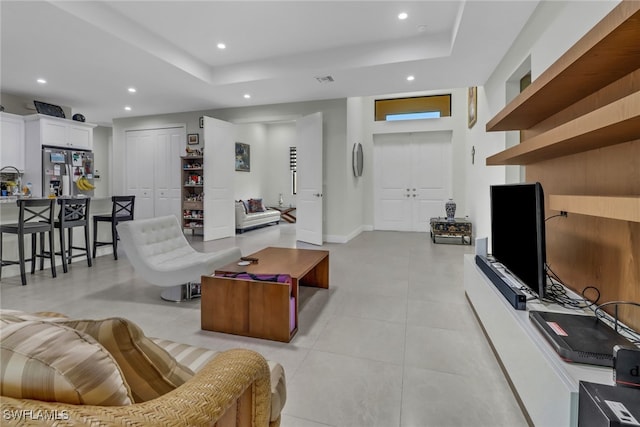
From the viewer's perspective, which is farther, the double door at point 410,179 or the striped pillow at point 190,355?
the double door at point 410,179

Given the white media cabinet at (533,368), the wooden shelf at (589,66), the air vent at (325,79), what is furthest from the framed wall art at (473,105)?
the white media cabinet at (533,368)

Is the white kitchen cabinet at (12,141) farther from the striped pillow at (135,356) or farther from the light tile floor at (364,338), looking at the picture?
the striped pillow at (135,356)

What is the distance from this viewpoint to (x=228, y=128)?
6.45m

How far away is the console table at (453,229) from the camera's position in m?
5.62

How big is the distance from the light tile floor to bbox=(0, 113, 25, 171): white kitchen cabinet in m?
2.85

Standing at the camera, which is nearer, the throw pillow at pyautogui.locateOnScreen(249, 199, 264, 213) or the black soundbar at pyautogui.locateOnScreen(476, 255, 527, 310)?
the black soundbar at pyautogui.locateOnScreen(476, 255, 527, 310)

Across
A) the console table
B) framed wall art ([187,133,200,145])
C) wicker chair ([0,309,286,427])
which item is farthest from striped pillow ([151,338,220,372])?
framed wall art ([187,133,200,145])

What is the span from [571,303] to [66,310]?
3.68 m

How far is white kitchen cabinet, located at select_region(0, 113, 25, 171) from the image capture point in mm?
5277

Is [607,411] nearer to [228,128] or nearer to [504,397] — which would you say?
[504,397]

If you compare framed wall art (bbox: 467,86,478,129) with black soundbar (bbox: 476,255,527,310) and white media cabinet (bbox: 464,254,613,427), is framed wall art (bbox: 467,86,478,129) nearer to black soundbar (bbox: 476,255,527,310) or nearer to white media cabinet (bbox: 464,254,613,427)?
black soundbar (bbox: 476,255,527,310)

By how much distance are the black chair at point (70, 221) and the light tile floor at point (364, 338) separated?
193mm

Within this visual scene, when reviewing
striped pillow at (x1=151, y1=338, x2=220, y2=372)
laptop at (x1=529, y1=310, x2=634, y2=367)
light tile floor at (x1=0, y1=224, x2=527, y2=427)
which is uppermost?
laptop at (x1=529, y1=310, x2=634, y2=367)

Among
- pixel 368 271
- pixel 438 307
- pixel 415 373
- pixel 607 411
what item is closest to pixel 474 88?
pixel 368 271
